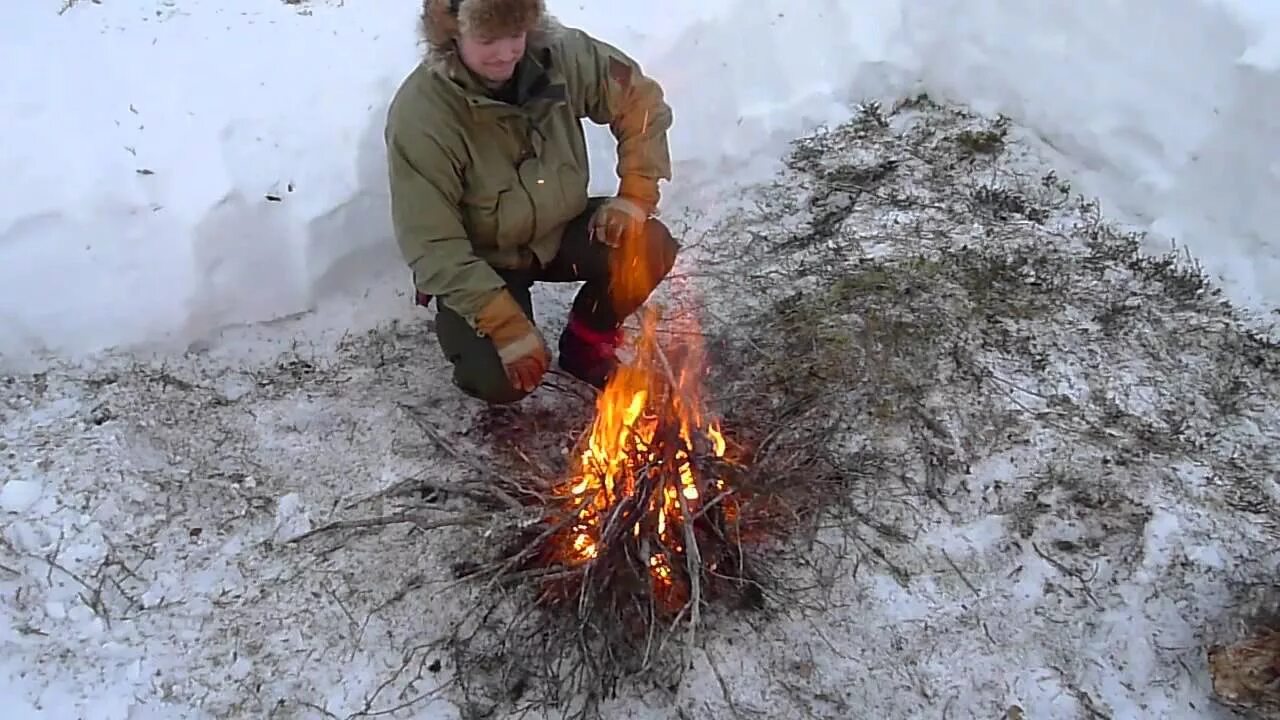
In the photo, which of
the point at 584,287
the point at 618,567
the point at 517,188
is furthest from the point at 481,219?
the point at 618,567

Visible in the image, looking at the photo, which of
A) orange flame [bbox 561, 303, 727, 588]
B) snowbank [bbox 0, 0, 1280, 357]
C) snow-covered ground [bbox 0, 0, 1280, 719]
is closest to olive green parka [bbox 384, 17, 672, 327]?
orange flame [bbox 561, 303, 727, 588]

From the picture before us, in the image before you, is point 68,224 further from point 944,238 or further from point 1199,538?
point 1199,538

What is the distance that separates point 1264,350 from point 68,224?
385 centimetres

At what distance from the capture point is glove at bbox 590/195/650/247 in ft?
10.1

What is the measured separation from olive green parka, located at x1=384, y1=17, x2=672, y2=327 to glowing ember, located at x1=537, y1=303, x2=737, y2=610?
0.50 meters

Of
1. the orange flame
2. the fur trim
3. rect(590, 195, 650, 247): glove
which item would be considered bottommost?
the orange flame

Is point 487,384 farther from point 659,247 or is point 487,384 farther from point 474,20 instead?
point 474,20

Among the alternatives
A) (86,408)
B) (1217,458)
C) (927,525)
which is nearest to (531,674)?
(927,525)

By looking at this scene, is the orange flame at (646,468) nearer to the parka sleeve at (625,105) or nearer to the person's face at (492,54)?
the parka sleeve at (625,105)

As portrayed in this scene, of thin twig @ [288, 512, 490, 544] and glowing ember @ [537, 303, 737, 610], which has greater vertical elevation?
glowing ember @ [537, 303, 737, 610]

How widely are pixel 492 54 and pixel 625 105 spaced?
0.62 metres

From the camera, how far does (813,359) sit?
343 cm

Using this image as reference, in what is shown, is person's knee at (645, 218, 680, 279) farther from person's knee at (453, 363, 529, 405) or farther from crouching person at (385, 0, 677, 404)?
person's knee at (453, 363, 529, 405)

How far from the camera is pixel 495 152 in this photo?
112 inches
